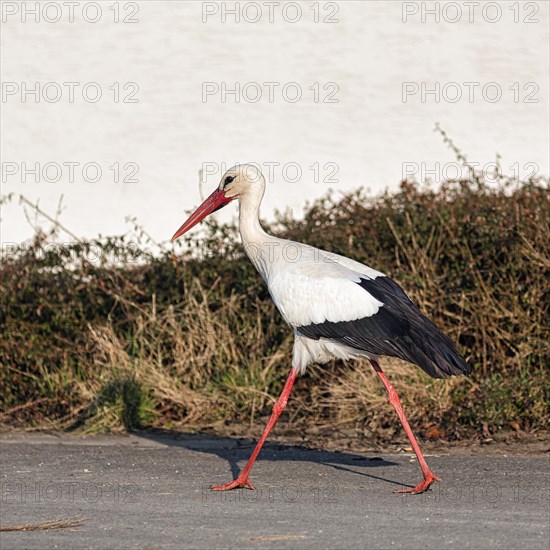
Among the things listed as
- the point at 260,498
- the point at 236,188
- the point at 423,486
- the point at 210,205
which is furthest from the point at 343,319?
the point at 210,205

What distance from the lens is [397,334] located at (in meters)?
7.59

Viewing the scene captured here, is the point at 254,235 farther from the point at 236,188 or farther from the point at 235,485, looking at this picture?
the point at 235,485

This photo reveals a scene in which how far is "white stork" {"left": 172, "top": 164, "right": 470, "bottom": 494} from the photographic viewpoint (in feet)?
24.6

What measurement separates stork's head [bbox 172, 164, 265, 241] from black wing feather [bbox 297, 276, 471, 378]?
1216 millimetres

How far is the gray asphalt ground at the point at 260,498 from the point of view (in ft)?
19.5

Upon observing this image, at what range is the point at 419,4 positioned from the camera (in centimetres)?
1616

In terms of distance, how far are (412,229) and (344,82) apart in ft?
20.1

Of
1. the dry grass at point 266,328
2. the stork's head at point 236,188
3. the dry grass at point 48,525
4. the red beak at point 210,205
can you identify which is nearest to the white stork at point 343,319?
the stork's head at point 236,188

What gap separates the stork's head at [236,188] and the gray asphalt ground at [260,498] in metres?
1.86

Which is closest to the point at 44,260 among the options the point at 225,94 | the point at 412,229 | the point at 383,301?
the point at 412,229

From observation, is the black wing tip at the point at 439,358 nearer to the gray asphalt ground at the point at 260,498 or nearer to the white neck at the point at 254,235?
the gray asphalt ground at the point at 260,498

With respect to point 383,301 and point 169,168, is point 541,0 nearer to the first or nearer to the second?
point 169,168

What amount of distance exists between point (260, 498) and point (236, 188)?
2.54 meters

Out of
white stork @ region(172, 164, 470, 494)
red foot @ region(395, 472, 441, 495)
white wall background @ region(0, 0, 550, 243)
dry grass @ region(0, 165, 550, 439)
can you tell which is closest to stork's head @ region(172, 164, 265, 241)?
white stork @ region(172, 164, 470, 494)
